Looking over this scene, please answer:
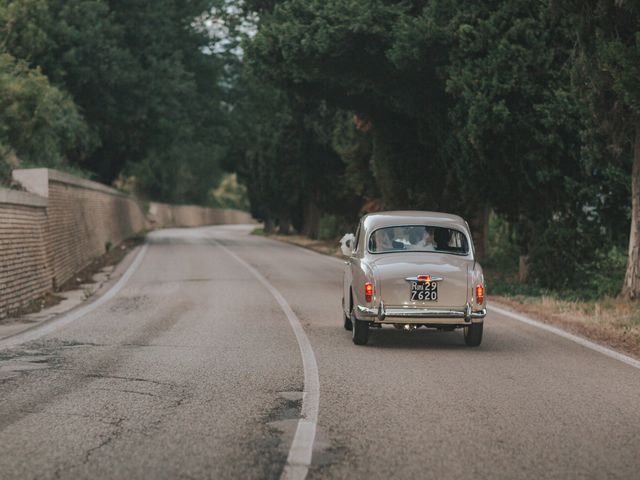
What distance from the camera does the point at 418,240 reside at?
13.0 metres

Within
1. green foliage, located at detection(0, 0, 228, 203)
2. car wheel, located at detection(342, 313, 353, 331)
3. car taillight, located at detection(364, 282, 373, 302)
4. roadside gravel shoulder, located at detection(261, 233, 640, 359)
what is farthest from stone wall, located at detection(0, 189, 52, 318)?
roadside gravel shoulder, located at detection(261, 233, 640, 359)

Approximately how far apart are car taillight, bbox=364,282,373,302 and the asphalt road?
2.10 ft

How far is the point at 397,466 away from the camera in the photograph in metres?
6.08

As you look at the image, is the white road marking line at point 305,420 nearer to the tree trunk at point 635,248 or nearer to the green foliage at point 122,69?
the tree trunk at point 635,248

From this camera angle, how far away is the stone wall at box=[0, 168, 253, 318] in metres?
16.6

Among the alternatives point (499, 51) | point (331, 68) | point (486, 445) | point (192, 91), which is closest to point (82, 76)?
point (192, 91)

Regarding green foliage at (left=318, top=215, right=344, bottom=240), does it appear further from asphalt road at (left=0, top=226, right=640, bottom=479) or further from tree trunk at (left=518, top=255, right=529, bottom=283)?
asphalt road at (left=0, top=226, right=640, bottom=479)

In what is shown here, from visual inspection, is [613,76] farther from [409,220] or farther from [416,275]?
[416,275]

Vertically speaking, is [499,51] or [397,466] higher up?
[499,51]

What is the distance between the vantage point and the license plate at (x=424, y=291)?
11.8 meters

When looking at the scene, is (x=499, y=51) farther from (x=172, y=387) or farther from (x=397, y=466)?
(x=397, y=466)

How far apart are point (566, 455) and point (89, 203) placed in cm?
2802

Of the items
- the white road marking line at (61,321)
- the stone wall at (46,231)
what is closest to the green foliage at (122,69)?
the stone wall at (46,231)

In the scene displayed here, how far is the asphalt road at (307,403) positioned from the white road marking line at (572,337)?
21cm
